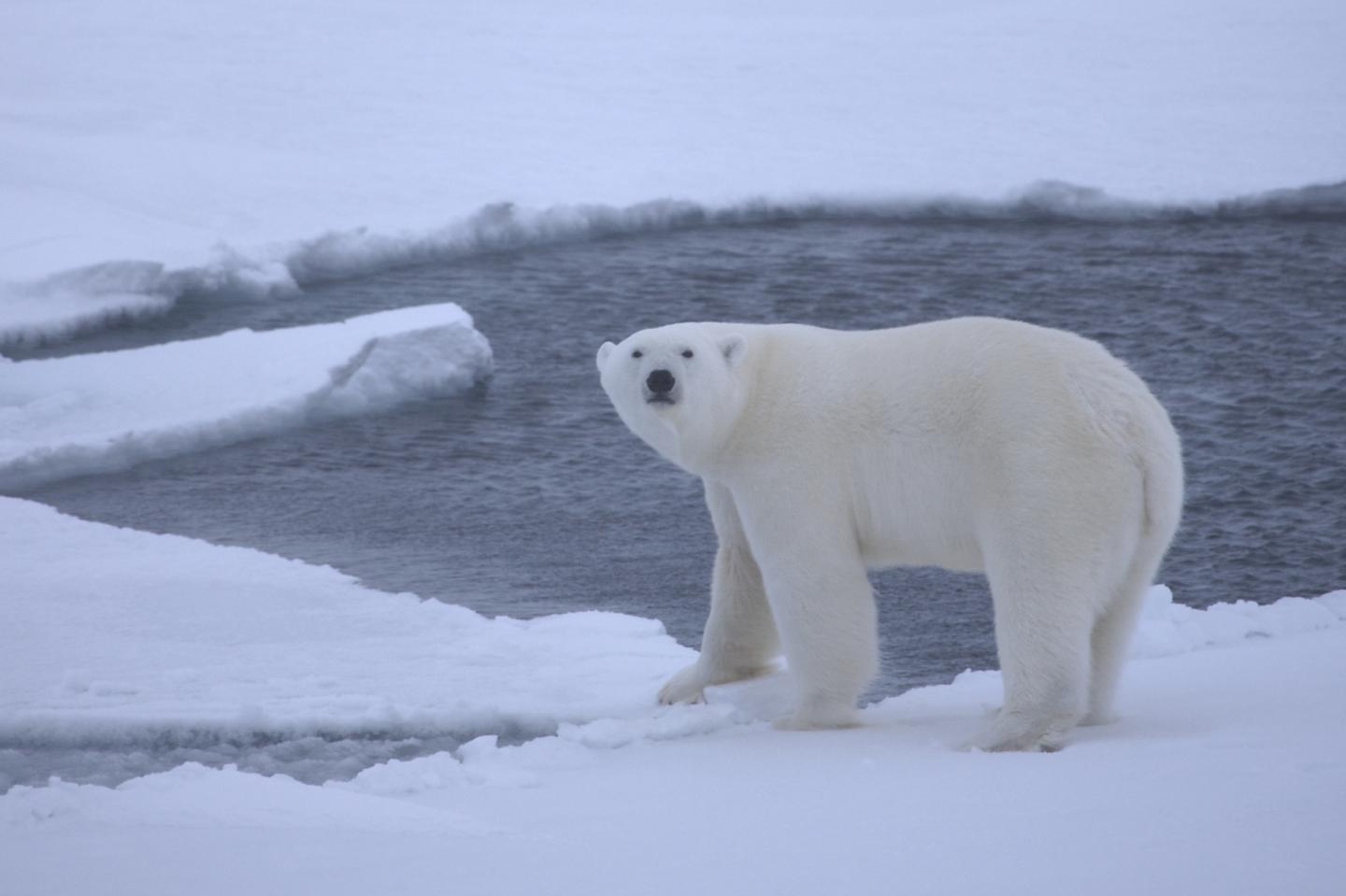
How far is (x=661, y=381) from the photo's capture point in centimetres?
381

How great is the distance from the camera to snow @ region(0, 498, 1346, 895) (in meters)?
2.38

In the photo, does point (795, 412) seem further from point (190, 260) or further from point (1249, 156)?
point (1249, 156)

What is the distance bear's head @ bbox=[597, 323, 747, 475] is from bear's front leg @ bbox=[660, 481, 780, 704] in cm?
31

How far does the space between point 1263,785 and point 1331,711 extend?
672mm

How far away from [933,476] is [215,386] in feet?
18.2

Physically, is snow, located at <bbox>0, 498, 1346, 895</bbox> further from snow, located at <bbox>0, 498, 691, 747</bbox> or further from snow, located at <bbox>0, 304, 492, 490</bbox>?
snow, located at <bbox>0, 304, 492, 490</bbox>

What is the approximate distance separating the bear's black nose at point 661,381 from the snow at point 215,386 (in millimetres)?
4629

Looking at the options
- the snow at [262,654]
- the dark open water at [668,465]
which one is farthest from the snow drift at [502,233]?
the snow at [262,654]

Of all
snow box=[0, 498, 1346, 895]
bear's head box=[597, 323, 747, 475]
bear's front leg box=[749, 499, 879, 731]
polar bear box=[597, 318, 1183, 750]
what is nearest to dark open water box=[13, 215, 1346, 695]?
snow box=[0, 498, 1346, 895]

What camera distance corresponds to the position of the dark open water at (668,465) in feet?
20.0

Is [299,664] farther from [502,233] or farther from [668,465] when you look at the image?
[502,233]

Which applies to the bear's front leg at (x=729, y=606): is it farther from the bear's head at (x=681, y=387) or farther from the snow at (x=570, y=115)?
the snow at (x=570, y=115)

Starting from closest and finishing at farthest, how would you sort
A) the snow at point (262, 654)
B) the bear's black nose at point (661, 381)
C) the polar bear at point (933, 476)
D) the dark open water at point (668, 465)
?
1. the polar bear at point (933, 476)
2. the bear's black nose at point (661, 381)
3. the snow at point (262, 654)
4. the dark open water at point (668, 465)

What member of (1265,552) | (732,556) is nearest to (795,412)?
(732,556)
